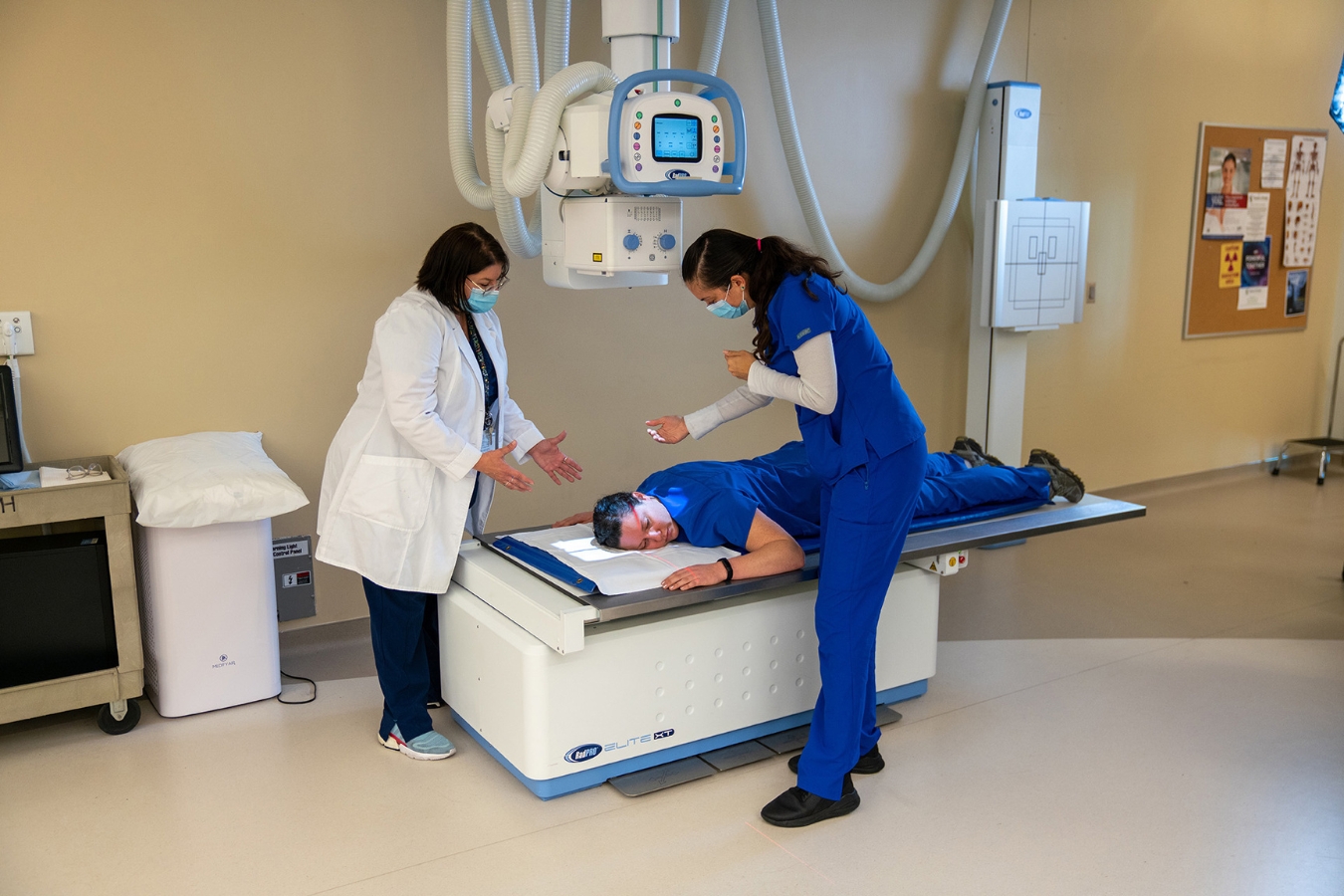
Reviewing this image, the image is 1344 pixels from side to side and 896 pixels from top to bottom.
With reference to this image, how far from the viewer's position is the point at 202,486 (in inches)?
104

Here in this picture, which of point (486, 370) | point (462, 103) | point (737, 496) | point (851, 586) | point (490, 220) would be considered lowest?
point (851, 586)

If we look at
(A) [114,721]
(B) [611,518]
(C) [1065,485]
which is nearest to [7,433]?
(A) [114,721]

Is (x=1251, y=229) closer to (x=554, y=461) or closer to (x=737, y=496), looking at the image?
(x=737, y=496)

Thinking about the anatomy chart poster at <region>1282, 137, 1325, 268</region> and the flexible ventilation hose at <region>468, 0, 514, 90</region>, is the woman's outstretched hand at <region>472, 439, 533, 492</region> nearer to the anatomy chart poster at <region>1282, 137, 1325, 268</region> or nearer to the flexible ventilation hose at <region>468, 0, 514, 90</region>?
the flexible ventilation hose at <region>468, 0, 514, 90</region>

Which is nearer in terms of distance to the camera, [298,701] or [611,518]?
[611,518]

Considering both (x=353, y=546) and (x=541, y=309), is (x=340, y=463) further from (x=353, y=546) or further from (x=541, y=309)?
(x=541, y=309)

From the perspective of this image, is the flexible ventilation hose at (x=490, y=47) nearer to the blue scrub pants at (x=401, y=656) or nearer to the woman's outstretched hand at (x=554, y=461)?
the woman's outstretched hand at (x=554, y=461)

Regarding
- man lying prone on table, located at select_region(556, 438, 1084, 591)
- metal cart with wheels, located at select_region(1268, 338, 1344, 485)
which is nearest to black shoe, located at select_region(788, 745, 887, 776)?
man lying prone on table, located at select_region(556, 438, 1084, 591)

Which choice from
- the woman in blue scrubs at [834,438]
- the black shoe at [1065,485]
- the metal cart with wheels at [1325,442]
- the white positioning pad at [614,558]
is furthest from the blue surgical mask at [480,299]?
the metal cart with wheels at [1325,442]

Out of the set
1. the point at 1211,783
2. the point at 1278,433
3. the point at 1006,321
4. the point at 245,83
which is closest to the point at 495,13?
the point at 245,83

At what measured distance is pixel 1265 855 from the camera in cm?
223

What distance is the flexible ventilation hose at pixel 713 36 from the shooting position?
3213 millimetres

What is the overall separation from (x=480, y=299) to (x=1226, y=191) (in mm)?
4278

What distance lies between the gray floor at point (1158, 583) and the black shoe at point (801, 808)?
46.2 inches
